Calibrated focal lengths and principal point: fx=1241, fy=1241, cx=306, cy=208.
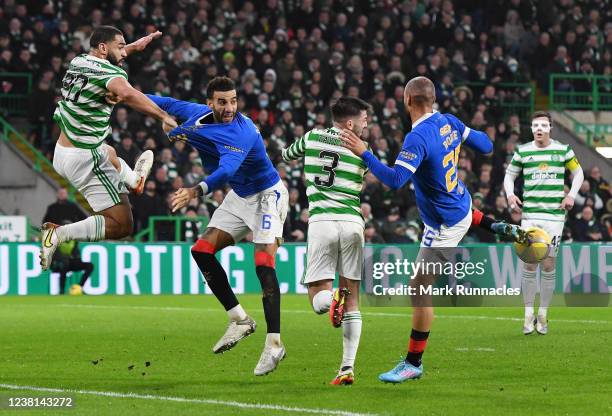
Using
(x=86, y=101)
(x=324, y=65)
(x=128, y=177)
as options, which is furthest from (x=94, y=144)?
(x=324, y=65)

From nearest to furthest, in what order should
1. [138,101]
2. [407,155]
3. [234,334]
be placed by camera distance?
[407,155]
[138,101]
[234,334]

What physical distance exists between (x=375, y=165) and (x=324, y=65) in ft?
57.9

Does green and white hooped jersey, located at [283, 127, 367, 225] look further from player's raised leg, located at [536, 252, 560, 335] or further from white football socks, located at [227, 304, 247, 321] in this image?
player's raised leg, located at [536, 252, 560, 335]

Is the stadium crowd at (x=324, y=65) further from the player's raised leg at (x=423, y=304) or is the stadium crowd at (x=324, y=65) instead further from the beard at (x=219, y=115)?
the player's raised leg at (x=423, y=304)

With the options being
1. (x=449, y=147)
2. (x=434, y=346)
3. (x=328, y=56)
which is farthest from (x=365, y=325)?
(x=328, y=56)

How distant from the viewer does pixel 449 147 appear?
9.55 metres

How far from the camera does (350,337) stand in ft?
31.0

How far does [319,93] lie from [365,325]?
38.1 ft

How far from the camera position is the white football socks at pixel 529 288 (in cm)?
1402

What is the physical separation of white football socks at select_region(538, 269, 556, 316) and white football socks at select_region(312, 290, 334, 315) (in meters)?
4.69

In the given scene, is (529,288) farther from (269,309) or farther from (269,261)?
(269,309)

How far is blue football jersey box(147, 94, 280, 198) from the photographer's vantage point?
975 cm

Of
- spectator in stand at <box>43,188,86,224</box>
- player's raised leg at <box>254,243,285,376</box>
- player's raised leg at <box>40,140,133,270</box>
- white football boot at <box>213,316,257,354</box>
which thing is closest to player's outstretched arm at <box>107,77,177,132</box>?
player's raised leg at <box>40,140,133,270</box>

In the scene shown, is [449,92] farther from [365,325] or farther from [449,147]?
[449,147]
